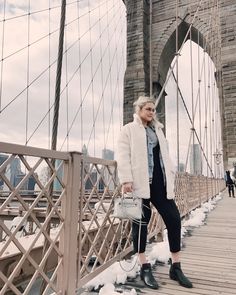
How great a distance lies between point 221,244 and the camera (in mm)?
2873

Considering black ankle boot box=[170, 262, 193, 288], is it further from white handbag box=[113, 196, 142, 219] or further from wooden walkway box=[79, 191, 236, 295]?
white handbag box=[113, 196, 142, 219]

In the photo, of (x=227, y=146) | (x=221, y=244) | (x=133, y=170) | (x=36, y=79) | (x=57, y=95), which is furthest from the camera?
(x=227, y=146)

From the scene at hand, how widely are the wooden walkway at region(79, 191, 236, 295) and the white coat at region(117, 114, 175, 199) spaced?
51 centimetres

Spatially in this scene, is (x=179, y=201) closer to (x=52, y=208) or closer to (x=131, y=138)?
(x=131, y=138)

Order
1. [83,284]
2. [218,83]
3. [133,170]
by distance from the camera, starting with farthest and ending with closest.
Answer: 1. [218,83]
2. [133,170]
3. [83,284]

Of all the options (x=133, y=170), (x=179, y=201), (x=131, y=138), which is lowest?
(x=179, y=201)

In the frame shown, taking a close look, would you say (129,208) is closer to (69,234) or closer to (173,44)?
(69,234)

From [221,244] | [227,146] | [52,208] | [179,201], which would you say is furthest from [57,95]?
[227,146]

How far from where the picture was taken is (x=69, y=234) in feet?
4.53

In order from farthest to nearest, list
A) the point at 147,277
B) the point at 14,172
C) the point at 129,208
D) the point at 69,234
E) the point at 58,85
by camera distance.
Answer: the point at 58,85, the point at 14,172, the point at 147,277, the point at 129,208, the point at 69,234

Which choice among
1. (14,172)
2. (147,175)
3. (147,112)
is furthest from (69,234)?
(147,112)

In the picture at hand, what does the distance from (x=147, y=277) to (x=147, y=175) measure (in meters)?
0.58

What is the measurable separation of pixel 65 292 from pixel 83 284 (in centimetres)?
19

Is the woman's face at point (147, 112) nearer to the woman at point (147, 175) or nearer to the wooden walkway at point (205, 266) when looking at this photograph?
the woman at point (147, 175)
